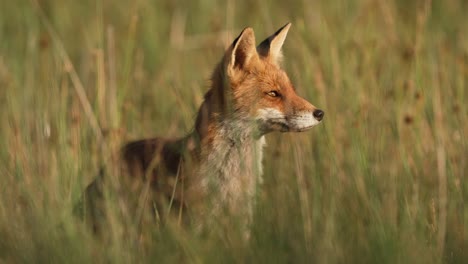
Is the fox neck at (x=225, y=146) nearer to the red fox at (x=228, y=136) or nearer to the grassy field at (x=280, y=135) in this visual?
the red fox at (x=228, y=136)

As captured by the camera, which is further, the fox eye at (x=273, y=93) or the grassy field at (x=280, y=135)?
the fox eye at (x=273, y=93)

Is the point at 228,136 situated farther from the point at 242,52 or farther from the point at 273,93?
the point at 242,52

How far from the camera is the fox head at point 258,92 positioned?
213 inches

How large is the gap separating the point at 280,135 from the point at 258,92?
33.8 inches

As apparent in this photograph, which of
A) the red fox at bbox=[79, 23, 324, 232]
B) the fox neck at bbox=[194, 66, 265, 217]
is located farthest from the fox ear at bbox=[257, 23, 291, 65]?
the fox neck at bbox=[194, 66, 265, 217]

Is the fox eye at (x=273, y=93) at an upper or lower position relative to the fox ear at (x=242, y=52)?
lower

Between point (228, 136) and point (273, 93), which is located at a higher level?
point (273, 93)

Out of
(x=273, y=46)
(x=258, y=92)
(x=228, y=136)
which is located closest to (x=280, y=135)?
(x=273, y=46)

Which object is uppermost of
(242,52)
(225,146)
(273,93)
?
(242,52)

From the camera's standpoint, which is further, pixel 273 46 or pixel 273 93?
pixel 273 46

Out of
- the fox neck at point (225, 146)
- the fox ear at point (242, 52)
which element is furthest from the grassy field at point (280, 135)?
the fox ear at point (242, 52)

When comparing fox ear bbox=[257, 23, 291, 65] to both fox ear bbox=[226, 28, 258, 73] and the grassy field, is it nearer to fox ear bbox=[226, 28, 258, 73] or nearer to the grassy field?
fox ear bbox=[226, 28, 258, 73]

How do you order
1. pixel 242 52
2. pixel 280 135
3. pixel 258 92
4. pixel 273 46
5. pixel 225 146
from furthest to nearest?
pixel 280 135 < pixel 273 46 < pixel 242 52 < pixel 258 92 < pixel 225 146

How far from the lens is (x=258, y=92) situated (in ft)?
18.4
